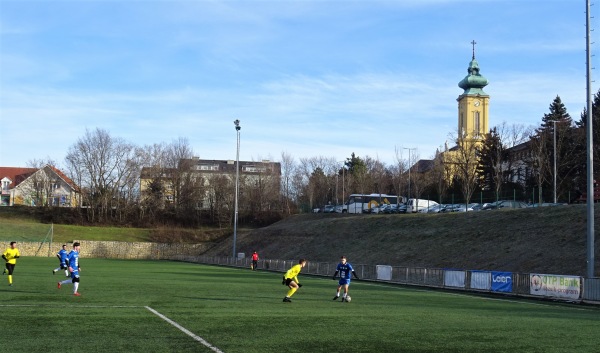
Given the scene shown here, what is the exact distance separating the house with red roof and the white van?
54141mm

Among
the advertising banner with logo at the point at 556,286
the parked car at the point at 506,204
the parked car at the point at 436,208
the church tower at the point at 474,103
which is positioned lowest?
the advertising banner with logo at the point at 556,286

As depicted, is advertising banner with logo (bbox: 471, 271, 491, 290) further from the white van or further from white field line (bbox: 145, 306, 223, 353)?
the white van

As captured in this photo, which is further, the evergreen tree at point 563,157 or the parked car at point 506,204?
the evergreen tree at point 563,157

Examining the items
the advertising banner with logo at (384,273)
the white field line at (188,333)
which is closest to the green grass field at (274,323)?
the white field line at (188,333)

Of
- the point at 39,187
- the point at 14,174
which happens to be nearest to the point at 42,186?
the point at 39,187

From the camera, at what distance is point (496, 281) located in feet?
102

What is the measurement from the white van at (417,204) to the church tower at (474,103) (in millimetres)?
43915

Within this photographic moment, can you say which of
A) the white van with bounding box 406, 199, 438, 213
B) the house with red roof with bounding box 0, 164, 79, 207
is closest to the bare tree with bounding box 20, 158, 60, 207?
the house with red roof with bounding box 0, 164, 79, 207

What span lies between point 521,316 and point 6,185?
5191 inches

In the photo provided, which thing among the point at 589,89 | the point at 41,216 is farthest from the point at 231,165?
the point at 589,89

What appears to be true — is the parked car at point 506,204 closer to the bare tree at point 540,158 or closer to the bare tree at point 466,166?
the bare tree at point 540,158

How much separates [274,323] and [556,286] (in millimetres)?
16121

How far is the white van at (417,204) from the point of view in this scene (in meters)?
76.3

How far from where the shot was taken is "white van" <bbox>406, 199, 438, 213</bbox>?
250ft
